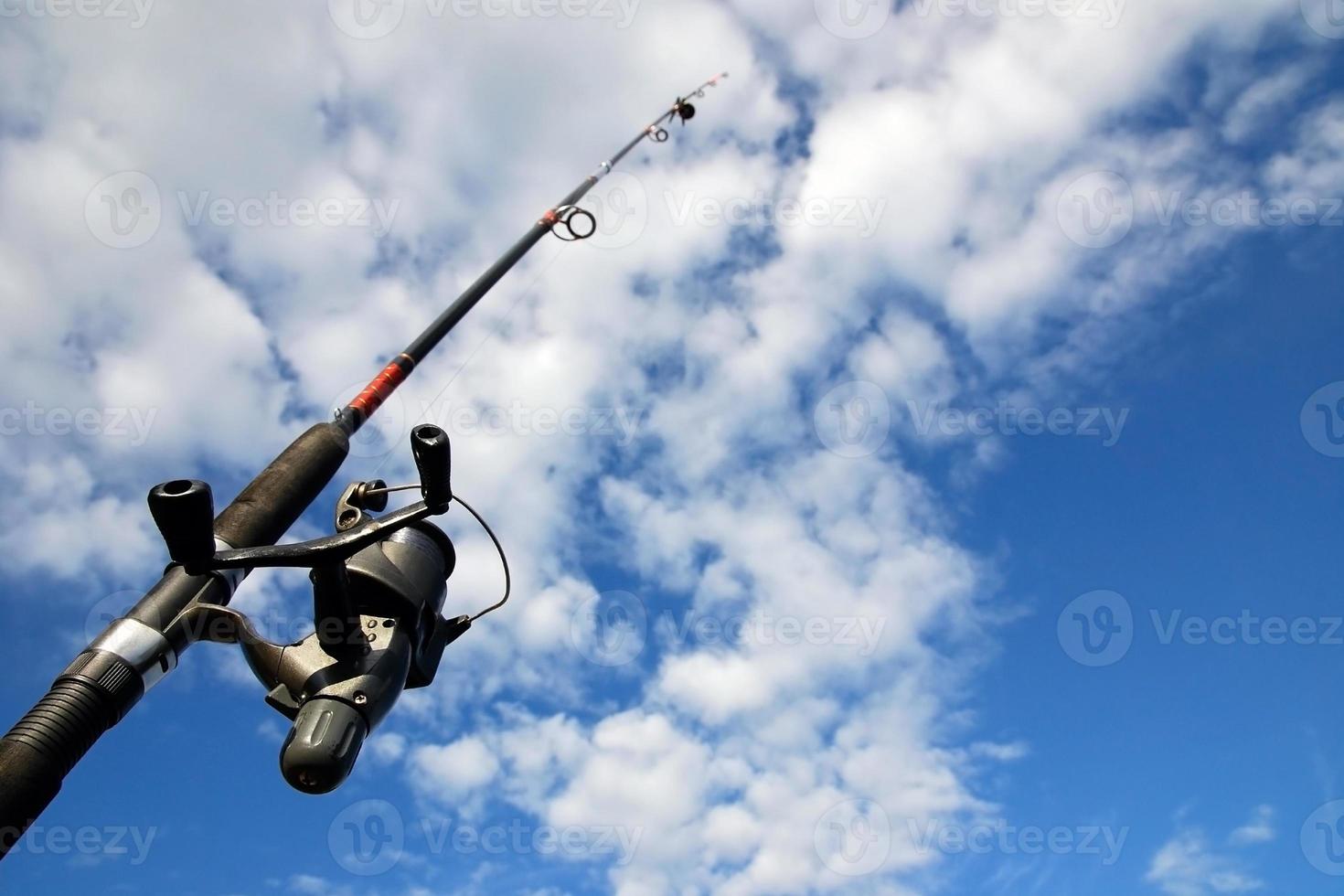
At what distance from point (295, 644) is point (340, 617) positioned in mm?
255

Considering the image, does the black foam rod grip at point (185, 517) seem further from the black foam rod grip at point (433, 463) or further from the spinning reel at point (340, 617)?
the black foam rod grip at point (433, 463)

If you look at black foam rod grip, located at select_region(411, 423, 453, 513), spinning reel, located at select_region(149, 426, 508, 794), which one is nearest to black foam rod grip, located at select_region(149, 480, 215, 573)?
spinning reel, located at select_region(149, 426, 508, 794)

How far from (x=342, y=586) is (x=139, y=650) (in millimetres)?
624

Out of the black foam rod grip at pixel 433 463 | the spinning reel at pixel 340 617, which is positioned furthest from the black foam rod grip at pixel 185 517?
the black foam rod grip at pixel 433 463

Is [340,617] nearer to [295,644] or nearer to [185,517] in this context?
[295,644]

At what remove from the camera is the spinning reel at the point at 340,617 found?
253 centimetres

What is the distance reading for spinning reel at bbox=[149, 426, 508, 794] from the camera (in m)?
2.53

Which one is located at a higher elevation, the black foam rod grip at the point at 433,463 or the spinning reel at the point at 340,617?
the black foam rod grip at the point at 433,463

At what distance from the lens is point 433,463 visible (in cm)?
271

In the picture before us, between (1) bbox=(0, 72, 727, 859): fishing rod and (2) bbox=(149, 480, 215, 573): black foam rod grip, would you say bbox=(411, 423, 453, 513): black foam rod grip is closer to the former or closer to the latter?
(1) bbox=(0, 72, 727, 859): fishing rod

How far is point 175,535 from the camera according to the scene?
7.86 feet

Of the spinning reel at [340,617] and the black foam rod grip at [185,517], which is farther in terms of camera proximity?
the spinning reel at [340,617]

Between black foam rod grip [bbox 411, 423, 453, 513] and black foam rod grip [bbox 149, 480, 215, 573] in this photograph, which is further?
black foam rod grip [bbox 411, 423, 453, 513]

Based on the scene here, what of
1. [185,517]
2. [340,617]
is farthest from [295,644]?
[185,517]
